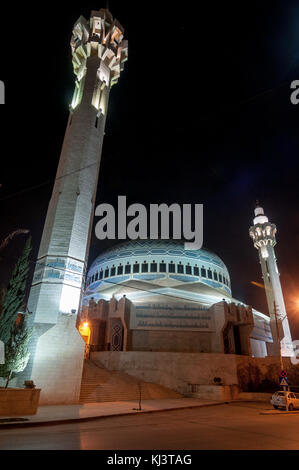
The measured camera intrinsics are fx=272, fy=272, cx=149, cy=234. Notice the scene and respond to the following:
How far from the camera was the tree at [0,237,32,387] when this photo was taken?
11297 mm

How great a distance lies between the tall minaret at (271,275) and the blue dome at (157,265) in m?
6.51

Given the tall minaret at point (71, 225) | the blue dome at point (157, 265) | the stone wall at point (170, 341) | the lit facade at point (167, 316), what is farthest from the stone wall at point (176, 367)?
the blue dome at point (157, 265)

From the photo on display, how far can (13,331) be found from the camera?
38.0ft

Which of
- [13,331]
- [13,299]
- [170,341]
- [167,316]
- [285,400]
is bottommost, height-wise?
[285,400]

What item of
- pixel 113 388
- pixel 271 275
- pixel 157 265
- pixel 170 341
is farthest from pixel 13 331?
pixel 271 275

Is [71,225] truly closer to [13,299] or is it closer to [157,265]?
[13,299]

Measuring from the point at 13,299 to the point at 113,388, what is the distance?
10.1 m

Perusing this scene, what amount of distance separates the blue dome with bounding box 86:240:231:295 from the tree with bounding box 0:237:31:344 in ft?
76.3

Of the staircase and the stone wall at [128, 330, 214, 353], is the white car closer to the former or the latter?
the staircase

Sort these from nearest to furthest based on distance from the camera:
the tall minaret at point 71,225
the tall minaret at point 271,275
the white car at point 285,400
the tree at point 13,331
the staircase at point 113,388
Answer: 1. the tree at point 13,331
2. the white car at point 285,400
3. the tall minaret at point 71,225
4. the staircase at point 113,388
5. the tall minaret at point 271,275

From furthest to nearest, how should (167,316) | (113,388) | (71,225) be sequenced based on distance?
(167,316)
(113,388)
(71,225)

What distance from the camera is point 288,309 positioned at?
44.3 m

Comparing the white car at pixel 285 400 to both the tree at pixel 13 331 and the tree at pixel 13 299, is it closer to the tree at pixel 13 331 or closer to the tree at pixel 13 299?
the tree at pixel 13 331

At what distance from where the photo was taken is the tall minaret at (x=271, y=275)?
36.8m
